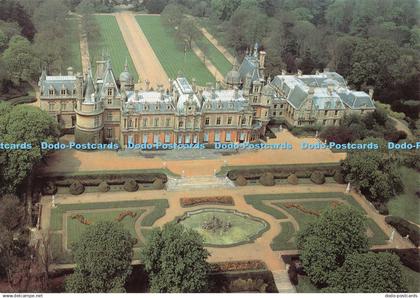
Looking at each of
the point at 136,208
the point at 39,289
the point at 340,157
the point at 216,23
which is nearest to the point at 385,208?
the point at 340,157

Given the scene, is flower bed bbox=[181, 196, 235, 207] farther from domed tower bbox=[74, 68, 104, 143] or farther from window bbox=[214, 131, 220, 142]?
domed tower bbox=[74, 68, 104, 143]

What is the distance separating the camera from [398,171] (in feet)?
243

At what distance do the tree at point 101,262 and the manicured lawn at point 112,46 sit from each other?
6271cm

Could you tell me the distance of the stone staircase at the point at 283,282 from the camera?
5403cm

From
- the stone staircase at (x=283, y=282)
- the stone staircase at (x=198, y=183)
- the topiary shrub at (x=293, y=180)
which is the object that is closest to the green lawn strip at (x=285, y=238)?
the stone staircase at (x=283, y=282)

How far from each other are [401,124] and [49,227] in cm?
6526

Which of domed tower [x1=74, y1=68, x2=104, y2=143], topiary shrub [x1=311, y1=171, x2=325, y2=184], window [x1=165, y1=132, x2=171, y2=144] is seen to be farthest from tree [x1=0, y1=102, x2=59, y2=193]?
topiary shrub [x1=311, y1=171, x2=325, y2=184]

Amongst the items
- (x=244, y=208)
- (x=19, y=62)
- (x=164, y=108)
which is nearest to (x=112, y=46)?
(x=19, y=62)

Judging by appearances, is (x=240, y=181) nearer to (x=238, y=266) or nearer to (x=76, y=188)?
(x=238, y=266)

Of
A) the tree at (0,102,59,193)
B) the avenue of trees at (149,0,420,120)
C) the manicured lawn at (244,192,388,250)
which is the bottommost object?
the manicured lawn at (244,192,388,250)

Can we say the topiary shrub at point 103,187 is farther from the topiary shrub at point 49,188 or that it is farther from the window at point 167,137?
the window at point 167,137

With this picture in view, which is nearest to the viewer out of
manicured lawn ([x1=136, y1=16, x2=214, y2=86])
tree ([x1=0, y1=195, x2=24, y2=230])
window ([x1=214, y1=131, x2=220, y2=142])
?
tree ([x1=0, y1=195, x2=24, y2=230])

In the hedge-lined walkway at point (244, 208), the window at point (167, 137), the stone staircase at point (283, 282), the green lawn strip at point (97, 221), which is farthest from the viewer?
the window at point (167, 137)

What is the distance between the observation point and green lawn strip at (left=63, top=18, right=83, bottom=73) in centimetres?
11006
